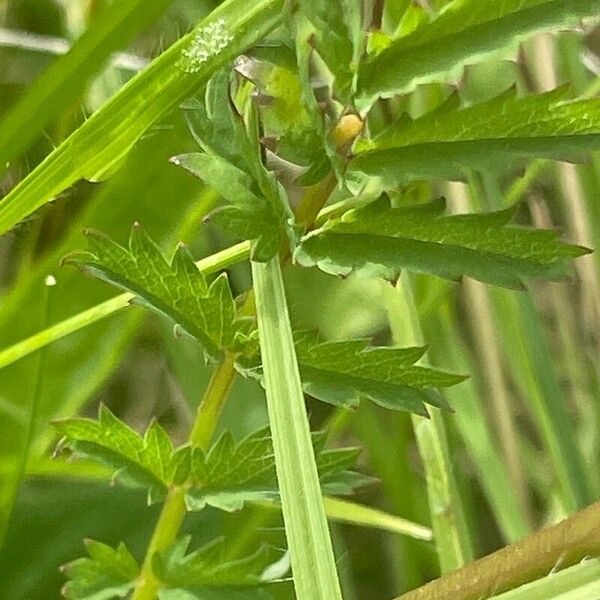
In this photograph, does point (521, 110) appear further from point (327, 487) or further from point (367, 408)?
point (367, 408)

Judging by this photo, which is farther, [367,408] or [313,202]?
[367,408]

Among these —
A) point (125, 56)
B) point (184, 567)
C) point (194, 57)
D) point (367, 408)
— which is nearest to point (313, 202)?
point (194, 57)

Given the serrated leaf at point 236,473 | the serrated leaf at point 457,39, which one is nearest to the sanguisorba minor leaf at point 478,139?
the serrated leaf at point 457,39

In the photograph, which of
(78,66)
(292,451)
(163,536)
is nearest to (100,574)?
(163,536)

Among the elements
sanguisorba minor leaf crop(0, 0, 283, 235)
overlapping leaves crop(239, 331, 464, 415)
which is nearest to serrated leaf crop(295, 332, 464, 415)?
overlapping leaves crop(239, 331, 464, 415)

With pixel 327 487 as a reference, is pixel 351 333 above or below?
above

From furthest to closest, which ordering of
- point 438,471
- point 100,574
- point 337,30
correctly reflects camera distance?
1. point 438,471
2. point 100,574
3. point 337,30

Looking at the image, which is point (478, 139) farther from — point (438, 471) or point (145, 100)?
point (438, 471)
